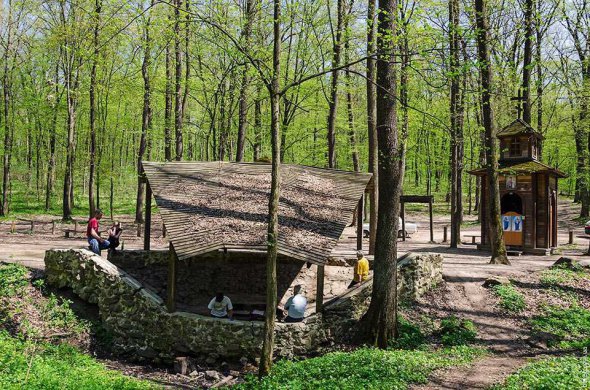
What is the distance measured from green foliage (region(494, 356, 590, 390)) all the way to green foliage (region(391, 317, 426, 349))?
2.65 m

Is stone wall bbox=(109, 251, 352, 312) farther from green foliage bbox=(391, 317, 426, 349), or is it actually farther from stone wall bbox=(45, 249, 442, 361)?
green foliage bbox=(391, 317, 426, 349)

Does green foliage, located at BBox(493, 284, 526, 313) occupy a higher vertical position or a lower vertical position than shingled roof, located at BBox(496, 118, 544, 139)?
lower

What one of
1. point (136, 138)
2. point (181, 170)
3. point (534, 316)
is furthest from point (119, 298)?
point (136, 138)

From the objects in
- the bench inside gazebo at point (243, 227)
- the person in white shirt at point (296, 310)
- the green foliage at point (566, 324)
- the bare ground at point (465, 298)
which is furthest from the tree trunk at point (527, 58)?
the person in white shirt at point (296, 310)

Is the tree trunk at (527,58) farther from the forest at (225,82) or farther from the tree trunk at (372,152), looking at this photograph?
the tree trunk at (372,152)

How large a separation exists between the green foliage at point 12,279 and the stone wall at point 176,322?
0.70 meters

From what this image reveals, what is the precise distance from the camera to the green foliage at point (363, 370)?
7.14m

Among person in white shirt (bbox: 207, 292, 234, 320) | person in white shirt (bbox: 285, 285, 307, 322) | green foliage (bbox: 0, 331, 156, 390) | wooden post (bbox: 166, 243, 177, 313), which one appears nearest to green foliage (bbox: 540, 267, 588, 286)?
person in white shirt (bbox: 285, 285, 307, 322)

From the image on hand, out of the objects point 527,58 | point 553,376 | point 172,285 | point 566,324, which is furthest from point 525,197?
point 172,285

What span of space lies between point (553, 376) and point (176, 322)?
808cm

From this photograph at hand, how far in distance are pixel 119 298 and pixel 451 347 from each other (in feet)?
26.7

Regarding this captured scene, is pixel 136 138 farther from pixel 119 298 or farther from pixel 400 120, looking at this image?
pixel 119 298

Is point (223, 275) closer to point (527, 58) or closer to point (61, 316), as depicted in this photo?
point (61, 316)

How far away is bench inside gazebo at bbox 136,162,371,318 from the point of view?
11.1m
